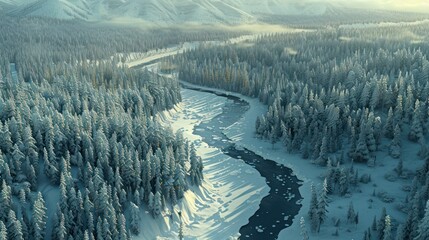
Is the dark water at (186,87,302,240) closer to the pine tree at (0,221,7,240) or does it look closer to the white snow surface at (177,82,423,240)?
the white snow surface at (177,82,423,240)

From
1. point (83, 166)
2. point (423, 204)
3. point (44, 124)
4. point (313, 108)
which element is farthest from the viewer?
point (313, 108)

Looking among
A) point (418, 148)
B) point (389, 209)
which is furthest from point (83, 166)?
point (418, 148)

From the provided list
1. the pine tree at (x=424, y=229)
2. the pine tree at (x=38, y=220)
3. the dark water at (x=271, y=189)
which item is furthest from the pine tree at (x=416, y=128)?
the pine tree at (x=38, y=220)

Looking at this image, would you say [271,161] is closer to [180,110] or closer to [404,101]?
[404,101]

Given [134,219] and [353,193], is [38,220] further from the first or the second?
[353,193]

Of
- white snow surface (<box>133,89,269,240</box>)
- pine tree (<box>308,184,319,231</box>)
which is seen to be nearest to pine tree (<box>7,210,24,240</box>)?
white snow surface (<box>133,89,269,240</box>)

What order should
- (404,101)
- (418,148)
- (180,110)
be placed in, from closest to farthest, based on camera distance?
(418,148)
(404,101)
(180,110)

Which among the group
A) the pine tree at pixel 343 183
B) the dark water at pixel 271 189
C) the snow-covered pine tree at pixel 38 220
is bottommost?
the dark water at pixel 271 189

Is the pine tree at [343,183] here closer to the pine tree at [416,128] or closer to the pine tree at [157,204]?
the pine tree at [416,128]

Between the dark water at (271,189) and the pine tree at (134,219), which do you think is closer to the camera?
the pine tree at (134,219)
